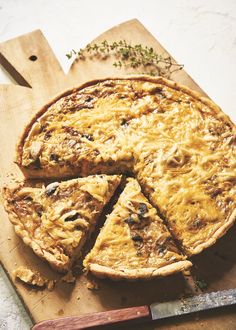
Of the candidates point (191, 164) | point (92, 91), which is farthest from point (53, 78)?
point (191, 164)

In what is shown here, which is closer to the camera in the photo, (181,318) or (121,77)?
(181,318)

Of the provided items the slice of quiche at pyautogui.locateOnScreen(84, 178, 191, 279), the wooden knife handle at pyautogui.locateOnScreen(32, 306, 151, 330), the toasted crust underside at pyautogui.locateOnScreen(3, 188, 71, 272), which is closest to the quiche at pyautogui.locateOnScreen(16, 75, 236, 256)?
the slice of quiche at pyautogui.locateOnScreen(84, 178, 191, 279)

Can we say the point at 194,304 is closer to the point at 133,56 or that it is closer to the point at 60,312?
the point at 60,312

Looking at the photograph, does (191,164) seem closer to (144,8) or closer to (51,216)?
(51,216)

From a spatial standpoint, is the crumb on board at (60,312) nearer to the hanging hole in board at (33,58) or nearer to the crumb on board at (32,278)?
the crumb on board at (32,278)

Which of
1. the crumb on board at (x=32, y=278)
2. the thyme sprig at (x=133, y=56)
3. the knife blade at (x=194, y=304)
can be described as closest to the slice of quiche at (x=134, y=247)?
the knife blade at (x=194, y=304)

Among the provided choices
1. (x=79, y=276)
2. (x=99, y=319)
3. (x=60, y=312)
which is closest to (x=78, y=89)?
(x=79, y=276)

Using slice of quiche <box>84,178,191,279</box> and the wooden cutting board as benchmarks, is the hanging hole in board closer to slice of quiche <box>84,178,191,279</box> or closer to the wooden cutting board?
the wooden cutting board

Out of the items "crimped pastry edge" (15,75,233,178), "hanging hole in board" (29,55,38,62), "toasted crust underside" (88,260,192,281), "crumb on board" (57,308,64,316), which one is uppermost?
"hanging hole in board" (29,55,38,62)
